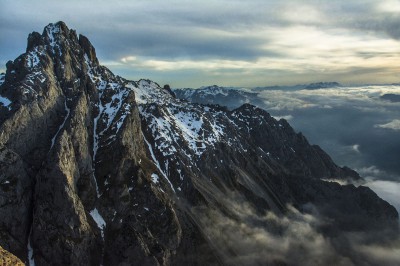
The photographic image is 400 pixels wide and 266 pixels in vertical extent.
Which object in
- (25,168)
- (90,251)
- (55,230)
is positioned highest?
(25,168)

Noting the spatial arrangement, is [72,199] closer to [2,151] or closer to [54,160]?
[54,160]

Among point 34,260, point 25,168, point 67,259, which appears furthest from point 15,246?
point 25,168

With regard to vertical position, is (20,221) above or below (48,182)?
below

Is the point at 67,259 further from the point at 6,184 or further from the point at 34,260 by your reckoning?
the point at 6,184

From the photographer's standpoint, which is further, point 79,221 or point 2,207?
point 79,221

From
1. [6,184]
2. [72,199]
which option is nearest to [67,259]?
[72,199]

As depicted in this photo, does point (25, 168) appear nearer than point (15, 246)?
No

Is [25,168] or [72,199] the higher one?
[25,168]

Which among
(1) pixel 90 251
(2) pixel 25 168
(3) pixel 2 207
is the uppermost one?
(2) pixel 25 168
